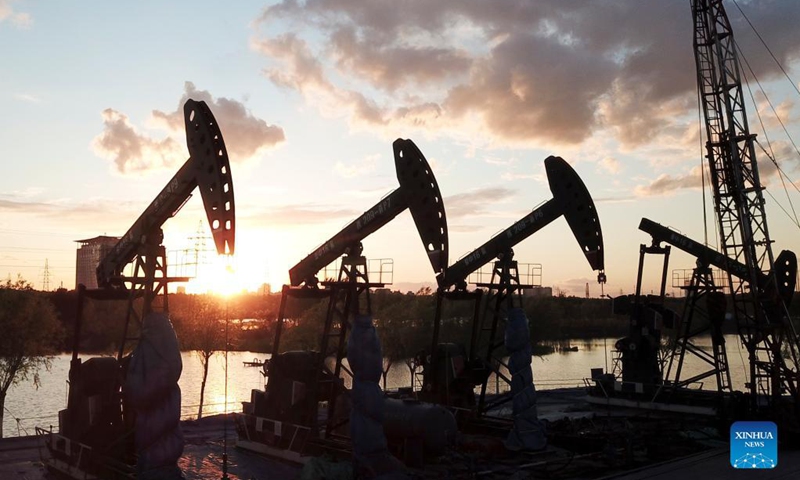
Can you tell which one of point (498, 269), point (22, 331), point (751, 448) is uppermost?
point (498, 269)

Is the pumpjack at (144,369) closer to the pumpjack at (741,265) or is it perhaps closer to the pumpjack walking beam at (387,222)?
the pumpjack walking beam at (387,222)

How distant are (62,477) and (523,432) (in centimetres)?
1336

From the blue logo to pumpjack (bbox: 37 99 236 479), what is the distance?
1364 centimetres

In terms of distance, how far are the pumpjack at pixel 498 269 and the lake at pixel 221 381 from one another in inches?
399

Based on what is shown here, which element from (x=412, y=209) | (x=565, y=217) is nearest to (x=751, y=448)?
(x=565, y=217)

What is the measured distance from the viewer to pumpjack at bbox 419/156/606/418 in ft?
79.2

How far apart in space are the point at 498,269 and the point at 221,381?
4321 cm

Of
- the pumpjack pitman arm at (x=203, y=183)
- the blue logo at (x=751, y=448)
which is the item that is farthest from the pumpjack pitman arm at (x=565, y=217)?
the pumpjack pitman arm at (x=203, y=183)

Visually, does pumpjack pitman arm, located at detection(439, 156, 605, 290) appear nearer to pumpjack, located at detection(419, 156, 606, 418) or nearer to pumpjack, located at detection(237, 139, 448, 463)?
pumpjack, located at detection(419, 156, 606, 418)

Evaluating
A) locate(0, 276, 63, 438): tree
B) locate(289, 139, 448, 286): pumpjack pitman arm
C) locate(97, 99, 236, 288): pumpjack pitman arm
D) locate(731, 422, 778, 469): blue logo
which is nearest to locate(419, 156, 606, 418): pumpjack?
locate(289, 139, 448, 286): pumpjack pitman arm

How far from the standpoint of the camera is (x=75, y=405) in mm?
19844

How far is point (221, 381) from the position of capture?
6203cm

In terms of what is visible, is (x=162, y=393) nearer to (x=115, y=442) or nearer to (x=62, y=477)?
(x=115, y=442)

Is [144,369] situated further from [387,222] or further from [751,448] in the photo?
[751,448]
